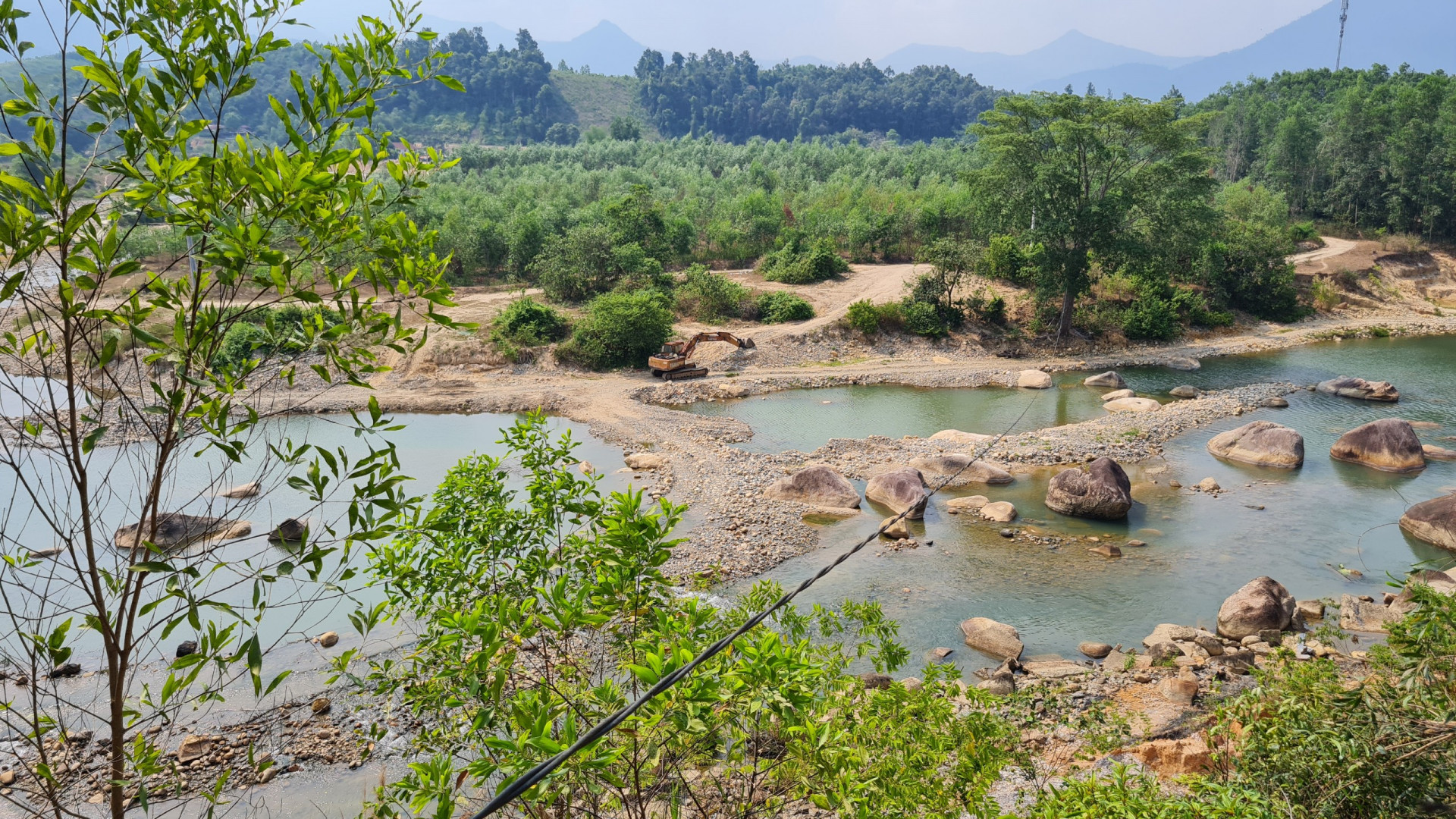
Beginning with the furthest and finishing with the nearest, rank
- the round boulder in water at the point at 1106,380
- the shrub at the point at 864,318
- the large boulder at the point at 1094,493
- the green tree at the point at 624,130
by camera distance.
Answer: the green tree at the point at 624,130 < the shrub at the point at 864,318 < the round boulder in water at the point at 1106,380 < the large boulder at the point at 1094,493

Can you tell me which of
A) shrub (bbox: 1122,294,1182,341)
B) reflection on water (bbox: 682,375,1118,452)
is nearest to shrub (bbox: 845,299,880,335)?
reflection on water (bbox: 682,375,1118,452)

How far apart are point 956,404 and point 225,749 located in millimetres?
19073

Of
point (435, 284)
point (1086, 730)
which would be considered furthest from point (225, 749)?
point (1086, 730)

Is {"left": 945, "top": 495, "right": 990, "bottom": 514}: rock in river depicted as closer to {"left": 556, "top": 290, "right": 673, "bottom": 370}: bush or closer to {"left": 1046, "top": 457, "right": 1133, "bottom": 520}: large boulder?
{"left": 1046, "top": 457, "right": 1133, "bottom": 520}: large boulder

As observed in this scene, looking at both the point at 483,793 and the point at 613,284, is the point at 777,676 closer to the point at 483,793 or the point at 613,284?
the point at 483,793

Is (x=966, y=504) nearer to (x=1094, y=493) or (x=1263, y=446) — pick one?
(x=1094, y=493)

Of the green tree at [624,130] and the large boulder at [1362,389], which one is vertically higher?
the green tree at [624,130]

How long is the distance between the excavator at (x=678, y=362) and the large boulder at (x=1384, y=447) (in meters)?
15.5

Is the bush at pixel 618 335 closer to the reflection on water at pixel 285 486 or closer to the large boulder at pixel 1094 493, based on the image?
the reflection on water at pixel 285 486

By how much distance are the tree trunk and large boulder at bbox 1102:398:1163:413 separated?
6.22m

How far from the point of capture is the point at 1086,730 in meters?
8.62

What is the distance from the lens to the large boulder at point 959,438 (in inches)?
762

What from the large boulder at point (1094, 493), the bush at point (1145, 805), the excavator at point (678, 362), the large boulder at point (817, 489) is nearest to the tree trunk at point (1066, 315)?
the excavator at point (678, 362)

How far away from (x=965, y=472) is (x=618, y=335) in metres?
12.1
